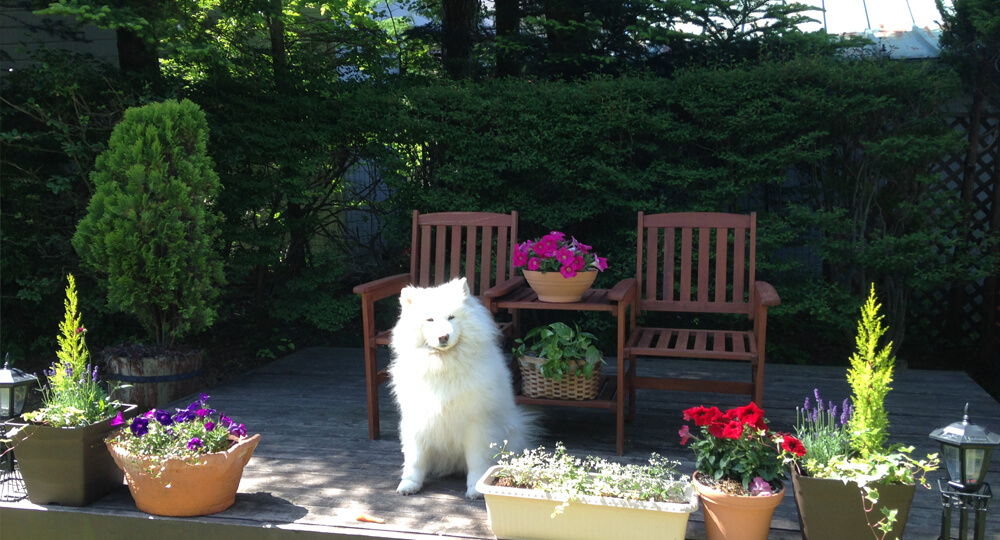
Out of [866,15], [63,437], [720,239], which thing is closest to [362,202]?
[720,239]

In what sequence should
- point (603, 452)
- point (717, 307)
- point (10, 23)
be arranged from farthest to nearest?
point (10, 23) → point (717, 307) → point (603, 452)

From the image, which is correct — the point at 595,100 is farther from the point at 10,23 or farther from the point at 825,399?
the point at 10,23

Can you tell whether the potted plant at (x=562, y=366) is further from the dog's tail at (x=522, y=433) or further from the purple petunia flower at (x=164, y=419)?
the purple petunia flower at (x=164, y=419)

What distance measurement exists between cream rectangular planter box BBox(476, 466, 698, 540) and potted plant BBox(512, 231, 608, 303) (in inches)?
48.5

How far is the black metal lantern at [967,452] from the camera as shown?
2082 mm

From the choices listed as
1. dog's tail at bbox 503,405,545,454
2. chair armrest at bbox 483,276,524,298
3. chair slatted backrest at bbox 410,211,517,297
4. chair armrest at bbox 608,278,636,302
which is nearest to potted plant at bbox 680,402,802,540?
dog's tail at bbox 503,405,545,454

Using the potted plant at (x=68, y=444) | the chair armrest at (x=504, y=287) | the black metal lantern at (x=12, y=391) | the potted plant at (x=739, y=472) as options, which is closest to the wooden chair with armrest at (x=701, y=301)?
the chair armrest at (x=504, y=287)

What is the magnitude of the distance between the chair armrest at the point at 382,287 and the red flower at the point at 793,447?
6.09 ft

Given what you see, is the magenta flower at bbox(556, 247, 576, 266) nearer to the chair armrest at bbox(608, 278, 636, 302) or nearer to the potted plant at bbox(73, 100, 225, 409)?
the chair armrest at bbox(608, 278, 636, 302)

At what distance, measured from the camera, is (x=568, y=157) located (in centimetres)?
498

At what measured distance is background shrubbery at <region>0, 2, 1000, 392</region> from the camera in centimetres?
471

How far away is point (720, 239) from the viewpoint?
3.83 m

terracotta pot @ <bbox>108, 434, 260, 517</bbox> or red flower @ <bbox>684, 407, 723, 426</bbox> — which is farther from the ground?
red flower @ <bbox>684, 407, 723, 426</bbox>

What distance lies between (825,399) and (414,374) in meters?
2.58
